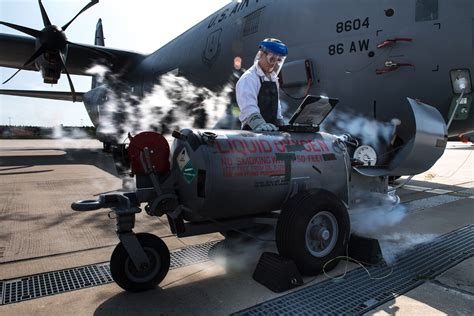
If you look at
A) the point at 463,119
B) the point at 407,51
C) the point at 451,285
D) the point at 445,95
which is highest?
the point at 407,51

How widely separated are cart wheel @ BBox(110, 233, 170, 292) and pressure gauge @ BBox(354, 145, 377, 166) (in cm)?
368

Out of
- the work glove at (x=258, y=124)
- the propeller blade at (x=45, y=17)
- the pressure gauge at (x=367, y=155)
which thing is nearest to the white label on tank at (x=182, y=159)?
the work glove at (x=258, y=124)

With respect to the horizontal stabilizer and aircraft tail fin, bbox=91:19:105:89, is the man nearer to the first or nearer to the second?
the horizontal stabilizer

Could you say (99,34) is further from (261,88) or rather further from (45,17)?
(261,88)

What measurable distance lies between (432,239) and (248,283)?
2.55 metres

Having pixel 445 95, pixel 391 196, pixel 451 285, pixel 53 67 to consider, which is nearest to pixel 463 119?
pixel 445 95

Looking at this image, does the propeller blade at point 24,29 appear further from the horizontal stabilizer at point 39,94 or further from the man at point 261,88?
the man at point 261,88

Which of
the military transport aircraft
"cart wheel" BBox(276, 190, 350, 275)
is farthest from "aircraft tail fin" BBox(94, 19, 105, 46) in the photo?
"cart wheel" BBox(276, 190, 350, 275)

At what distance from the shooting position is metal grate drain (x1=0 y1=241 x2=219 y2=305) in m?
2.81

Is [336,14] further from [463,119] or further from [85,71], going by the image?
[85,71]

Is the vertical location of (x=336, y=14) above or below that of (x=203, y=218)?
above

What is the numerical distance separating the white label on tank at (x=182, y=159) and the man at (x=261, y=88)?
800 millimetres

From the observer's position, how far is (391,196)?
441 cm

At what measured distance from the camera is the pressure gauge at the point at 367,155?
548 centimetres
